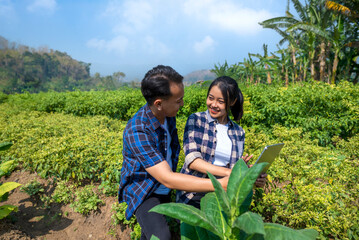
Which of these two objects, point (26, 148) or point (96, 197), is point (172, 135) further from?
point (26, 148)

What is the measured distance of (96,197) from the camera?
2.78 m

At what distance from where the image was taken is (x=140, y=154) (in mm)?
1522

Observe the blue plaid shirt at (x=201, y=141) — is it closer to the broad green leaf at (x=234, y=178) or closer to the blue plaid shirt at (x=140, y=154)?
the blue plaid shirt at (x=140, y=154)

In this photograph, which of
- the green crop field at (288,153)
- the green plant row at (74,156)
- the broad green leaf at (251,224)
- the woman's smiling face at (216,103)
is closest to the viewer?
the broad green leaf at (251,224)

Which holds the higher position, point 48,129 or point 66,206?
point 48,129

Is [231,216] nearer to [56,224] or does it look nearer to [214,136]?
[214,136]

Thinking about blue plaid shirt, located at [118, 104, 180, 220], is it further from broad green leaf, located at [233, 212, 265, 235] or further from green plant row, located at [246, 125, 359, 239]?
green plant row, located at [246, 125, 359, 239]

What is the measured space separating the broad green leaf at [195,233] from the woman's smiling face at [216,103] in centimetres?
128

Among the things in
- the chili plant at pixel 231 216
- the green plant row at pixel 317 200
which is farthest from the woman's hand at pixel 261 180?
the chili plant at pixel 231 216

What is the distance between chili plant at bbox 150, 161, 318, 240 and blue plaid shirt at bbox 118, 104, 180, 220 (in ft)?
2.28

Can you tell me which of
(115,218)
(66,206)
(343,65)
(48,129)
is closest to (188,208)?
(115,218)

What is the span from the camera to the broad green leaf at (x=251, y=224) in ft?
1.97

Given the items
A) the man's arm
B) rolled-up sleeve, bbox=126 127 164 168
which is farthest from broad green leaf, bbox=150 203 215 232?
rolled-up sleeve, bbox=126 127 164 168

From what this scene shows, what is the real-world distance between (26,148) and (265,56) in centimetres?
1779
